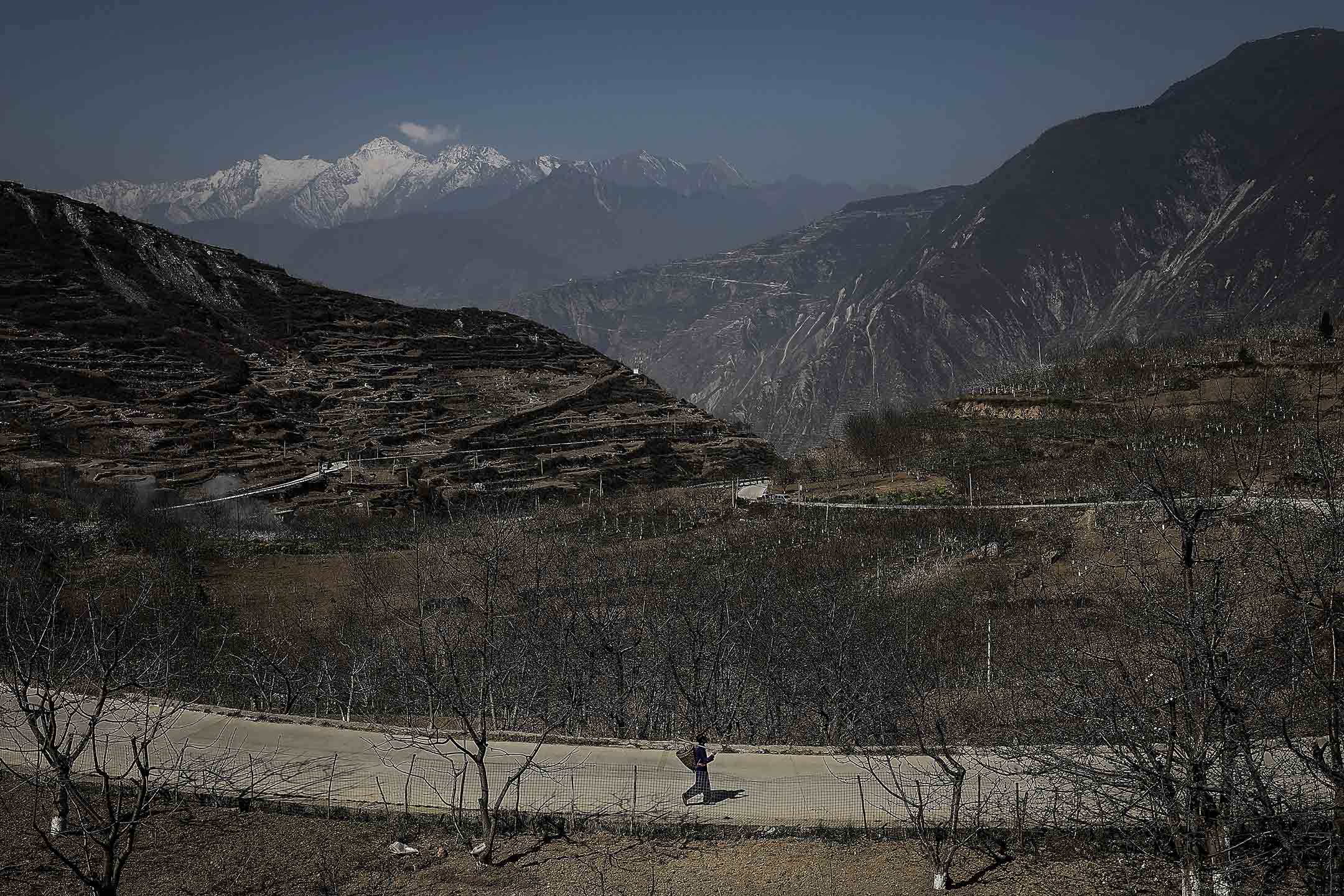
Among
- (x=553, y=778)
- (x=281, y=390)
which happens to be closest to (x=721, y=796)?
(x=553, y=778)

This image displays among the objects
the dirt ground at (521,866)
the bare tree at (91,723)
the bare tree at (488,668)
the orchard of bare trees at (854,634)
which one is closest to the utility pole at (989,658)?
the orchard of bare trees at (854,634)

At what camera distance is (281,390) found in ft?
289

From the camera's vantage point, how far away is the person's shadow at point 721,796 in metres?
17.5

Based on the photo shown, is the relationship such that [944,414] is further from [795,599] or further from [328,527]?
[795,599]

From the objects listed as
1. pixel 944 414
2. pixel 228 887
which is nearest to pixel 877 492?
pixel 944 414

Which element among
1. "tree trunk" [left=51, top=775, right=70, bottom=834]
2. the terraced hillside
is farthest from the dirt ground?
the terraced hillside

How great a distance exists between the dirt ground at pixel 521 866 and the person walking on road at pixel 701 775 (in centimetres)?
83

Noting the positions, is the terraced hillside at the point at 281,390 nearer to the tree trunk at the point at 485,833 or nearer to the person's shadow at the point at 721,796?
the person's shadow at the point at 721,796

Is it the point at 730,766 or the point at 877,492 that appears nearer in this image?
the point at 730,766

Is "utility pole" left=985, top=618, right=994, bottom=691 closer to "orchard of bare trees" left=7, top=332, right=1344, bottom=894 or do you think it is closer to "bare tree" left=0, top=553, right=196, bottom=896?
"orchard of bare trees" left=7, top=332, right=1344, bottom=894

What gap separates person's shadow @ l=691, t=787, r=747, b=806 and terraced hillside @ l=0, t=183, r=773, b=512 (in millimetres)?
55259

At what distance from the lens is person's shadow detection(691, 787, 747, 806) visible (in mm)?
17547

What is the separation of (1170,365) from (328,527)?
6991cm

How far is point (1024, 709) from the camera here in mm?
25906
